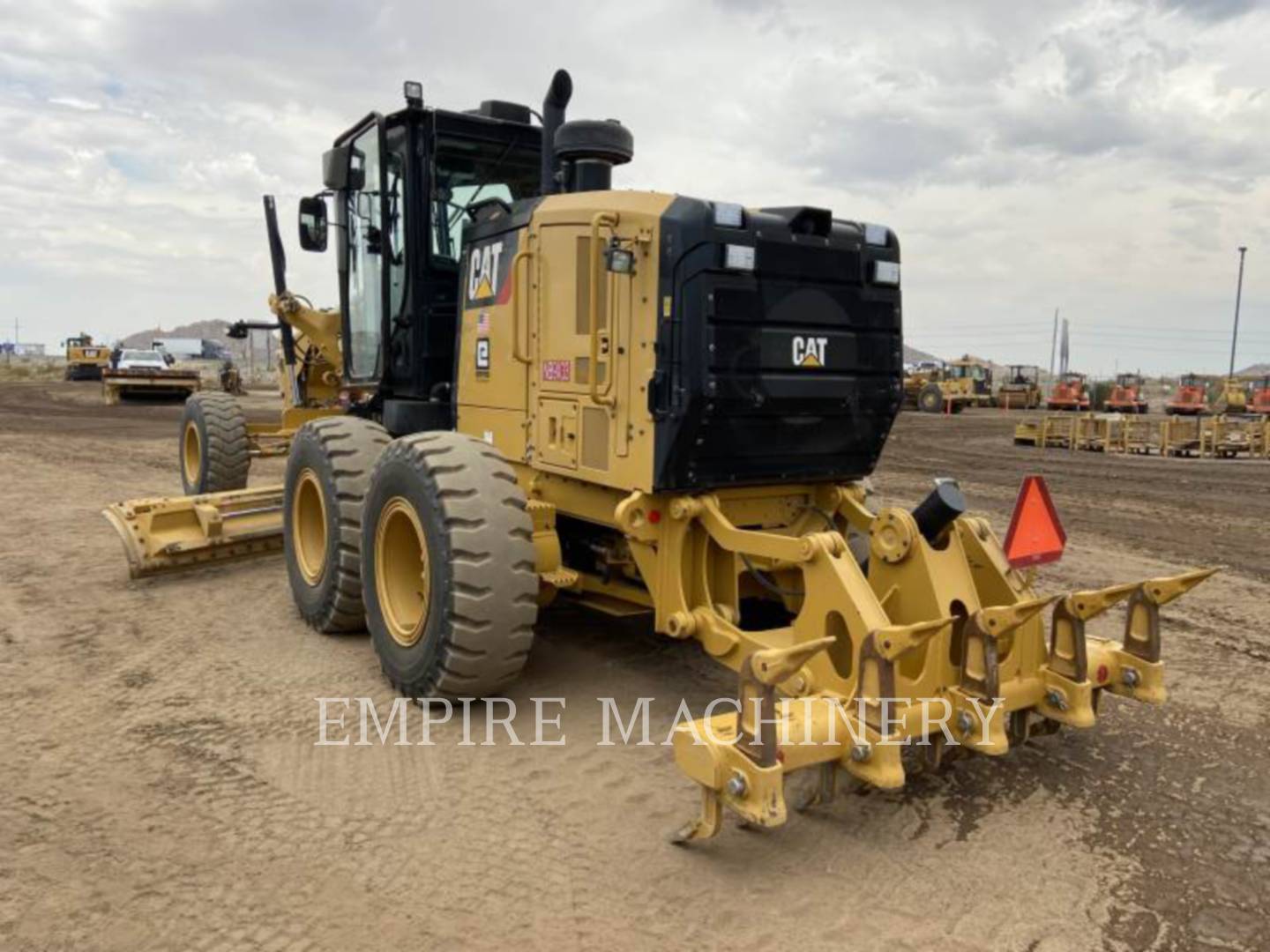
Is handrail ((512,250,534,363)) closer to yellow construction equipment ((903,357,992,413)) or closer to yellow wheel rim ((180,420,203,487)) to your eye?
yellow wheel rim ((180,420,203,487))

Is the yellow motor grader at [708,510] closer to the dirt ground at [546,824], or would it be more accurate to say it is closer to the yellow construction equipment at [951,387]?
the dirt ground at [546,824]

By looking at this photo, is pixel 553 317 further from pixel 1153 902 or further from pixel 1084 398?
pixel 1084 398

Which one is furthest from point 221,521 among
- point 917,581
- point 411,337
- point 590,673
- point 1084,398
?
point 1084,398

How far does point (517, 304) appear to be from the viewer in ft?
16.5

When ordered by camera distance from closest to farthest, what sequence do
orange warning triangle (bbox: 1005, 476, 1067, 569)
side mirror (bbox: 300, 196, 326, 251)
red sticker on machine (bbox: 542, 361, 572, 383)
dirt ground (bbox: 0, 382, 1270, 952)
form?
dirt ground (bbox: 0, 382, 1270, 952), orange warning triangle (bbox: 1005, 476, 1067, 569), red sticker on machine (bbox: 542, 361, 572, 383), side mirror (bbox: 300, 196, 326, 251)

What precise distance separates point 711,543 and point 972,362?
4264cm

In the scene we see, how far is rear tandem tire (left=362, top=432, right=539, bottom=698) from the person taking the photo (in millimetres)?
4285

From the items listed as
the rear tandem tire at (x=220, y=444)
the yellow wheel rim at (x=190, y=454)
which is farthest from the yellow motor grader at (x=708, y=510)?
the yellow wheel rim at (x=190, y=454)

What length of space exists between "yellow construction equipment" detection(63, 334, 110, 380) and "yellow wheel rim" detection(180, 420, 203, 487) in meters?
42.9

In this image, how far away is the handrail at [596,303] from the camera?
14.3ft

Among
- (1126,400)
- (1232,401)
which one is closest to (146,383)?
(1126,400)

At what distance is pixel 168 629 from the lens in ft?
20.0

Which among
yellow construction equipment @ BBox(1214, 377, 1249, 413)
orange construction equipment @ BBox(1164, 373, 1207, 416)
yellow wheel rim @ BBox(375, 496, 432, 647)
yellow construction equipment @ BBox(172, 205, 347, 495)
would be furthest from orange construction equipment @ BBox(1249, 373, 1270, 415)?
yellow wheel rim @ BBox(375, 496, 432, 647)

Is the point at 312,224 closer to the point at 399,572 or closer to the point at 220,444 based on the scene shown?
the point at 220,444
